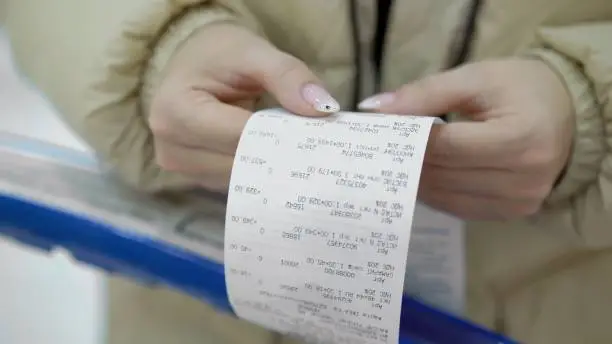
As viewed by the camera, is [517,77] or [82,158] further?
[82,158]

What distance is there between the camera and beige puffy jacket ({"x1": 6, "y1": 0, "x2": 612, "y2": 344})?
367 mm

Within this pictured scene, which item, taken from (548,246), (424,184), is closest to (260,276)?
(424,184)

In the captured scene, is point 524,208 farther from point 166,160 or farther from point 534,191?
point 166,160

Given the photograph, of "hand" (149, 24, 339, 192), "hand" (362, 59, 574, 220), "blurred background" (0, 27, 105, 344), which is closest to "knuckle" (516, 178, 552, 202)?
"hand" (362, 59, 574, 220)

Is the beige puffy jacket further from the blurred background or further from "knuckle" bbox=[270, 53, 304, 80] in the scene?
the blurred background

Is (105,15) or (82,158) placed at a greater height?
(105,15)

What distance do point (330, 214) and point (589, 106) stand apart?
15cm

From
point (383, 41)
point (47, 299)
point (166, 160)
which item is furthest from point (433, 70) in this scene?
point (47, 299)

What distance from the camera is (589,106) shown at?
356 millimetres

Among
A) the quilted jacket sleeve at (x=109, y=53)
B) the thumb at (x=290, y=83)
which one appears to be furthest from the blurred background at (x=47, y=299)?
the thumb at (x=290, y=83)

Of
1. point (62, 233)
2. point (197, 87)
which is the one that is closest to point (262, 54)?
point (197, 87)

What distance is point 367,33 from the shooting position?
0.42 meters

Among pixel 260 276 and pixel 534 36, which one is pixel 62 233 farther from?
Result: pixel 534 36

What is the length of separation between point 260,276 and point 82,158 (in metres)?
0.22
